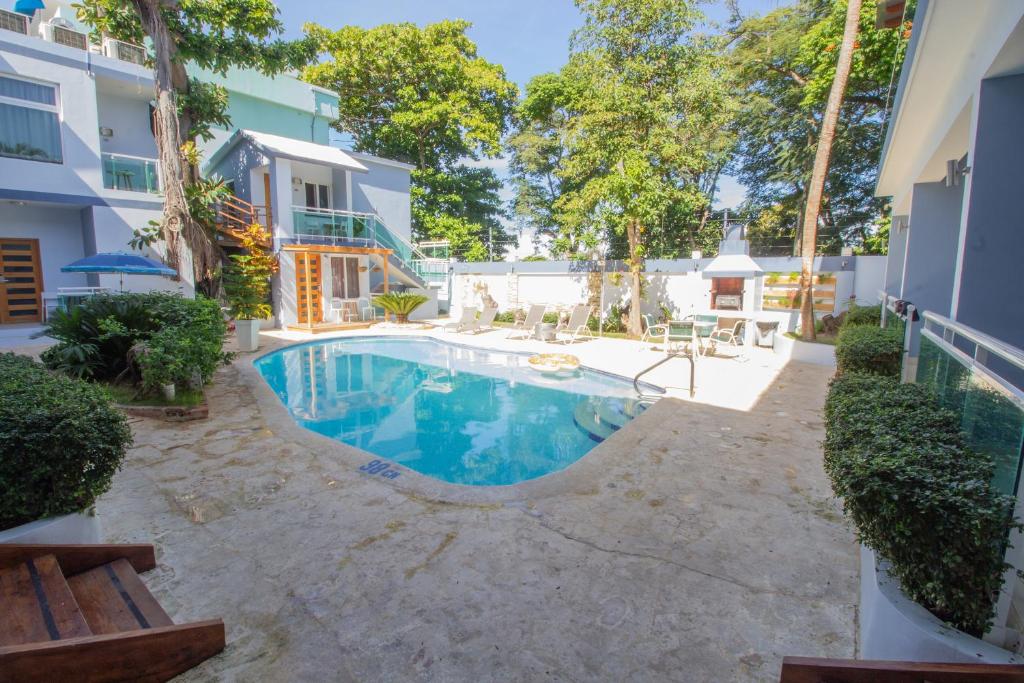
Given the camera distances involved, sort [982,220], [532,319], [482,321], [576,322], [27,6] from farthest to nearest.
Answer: [482,321] < [532,319] < [576,322] < [27,6] < [982,220]

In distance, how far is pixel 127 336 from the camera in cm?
721

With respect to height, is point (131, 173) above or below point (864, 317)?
above

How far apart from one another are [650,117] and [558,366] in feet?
24.9

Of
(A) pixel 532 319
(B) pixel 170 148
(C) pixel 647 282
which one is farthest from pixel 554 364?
(B) pixel 170 148

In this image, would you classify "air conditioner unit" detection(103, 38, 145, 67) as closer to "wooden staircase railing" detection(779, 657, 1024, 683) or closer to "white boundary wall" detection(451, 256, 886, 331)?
"white boundary wall" detection(451, 256, 886, 331)

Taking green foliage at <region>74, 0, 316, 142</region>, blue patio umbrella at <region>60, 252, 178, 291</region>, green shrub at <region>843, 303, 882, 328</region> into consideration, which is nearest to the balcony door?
green foliage at <region>74, 0, 316, 142</region>

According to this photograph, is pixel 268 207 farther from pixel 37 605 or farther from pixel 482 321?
pixel 37 605

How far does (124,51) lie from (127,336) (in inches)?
484

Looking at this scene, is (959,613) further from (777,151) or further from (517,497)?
(777,151)

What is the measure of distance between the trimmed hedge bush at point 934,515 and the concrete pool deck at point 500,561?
75 centimetres

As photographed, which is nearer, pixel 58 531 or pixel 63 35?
pixel 58 531

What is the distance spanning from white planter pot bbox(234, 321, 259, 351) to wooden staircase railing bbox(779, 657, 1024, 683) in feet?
41.9

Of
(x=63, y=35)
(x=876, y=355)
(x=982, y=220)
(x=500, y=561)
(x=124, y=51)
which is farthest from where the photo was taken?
(x=124, y=51)

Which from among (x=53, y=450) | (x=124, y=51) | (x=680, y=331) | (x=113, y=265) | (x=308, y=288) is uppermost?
(x=124, y=51)
